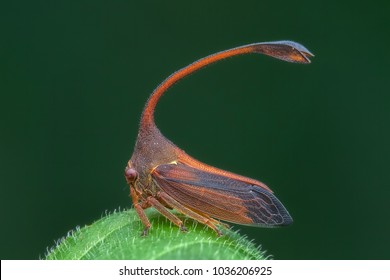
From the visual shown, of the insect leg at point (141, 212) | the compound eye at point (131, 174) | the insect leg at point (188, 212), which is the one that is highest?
the compound eye at point (131, 174)

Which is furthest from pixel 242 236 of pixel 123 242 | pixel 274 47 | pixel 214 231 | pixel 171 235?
pixel 274 47

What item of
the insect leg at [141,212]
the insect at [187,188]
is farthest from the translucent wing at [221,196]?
the insect leg at [141,212]

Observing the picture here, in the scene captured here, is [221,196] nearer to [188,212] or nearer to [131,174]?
[188,212]

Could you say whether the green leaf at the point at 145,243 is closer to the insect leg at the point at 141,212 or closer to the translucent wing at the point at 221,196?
the insect leg at the point at 141,212

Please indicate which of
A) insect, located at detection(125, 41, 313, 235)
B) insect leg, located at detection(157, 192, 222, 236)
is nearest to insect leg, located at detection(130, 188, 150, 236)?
insect, located at detection(125, 41, 313, 235)

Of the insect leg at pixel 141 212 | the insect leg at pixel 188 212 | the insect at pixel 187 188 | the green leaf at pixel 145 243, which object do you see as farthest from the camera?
the insect at pixel 187 188
